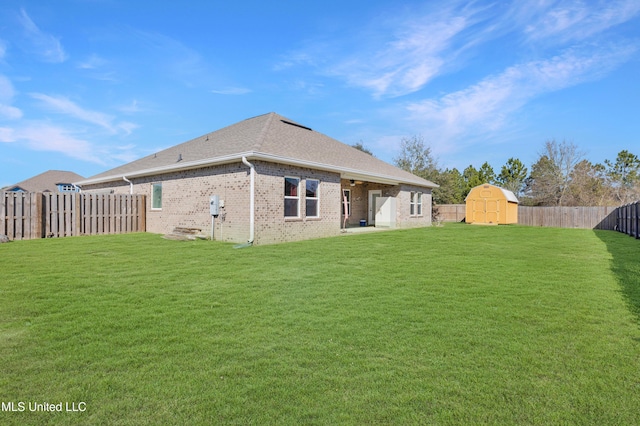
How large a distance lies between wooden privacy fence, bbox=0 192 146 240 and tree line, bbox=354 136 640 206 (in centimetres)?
2600

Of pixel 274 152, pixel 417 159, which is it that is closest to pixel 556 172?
pixel 417 159

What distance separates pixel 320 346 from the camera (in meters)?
3.27

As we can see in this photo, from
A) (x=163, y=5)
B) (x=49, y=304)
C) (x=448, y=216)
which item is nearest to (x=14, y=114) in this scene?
(x=163, y=5)

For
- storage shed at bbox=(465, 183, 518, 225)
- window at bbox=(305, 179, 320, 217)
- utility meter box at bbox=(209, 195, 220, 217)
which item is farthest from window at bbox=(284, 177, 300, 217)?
storage shed at bbox=(465, 183, 518, 225)

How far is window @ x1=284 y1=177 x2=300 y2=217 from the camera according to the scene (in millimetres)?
12422

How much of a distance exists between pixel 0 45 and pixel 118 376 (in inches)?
509

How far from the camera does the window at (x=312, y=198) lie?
523 inches

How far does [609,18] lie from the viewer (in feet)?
37.4

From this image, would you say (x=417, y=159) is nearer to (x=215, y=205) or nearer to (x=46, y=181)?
(x=215, y=205)

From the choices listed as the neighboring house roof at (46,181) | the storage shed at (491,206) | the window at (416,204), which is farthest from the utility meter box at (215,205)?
the neighboring house roof at (46,181)

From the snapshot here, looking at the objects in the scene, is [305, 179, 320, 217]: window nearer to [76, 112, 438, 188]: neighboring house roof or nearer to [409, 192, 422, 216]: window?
[76, 112, 438, 188]: neighboring house roof

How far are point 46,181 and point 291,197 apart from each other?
40.3 meters

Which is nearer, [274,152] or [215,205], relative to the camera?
[274,152]

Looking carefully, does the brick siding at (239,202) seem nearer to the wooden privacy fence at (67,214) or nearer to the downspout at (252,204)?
the downspout at (252,204)
